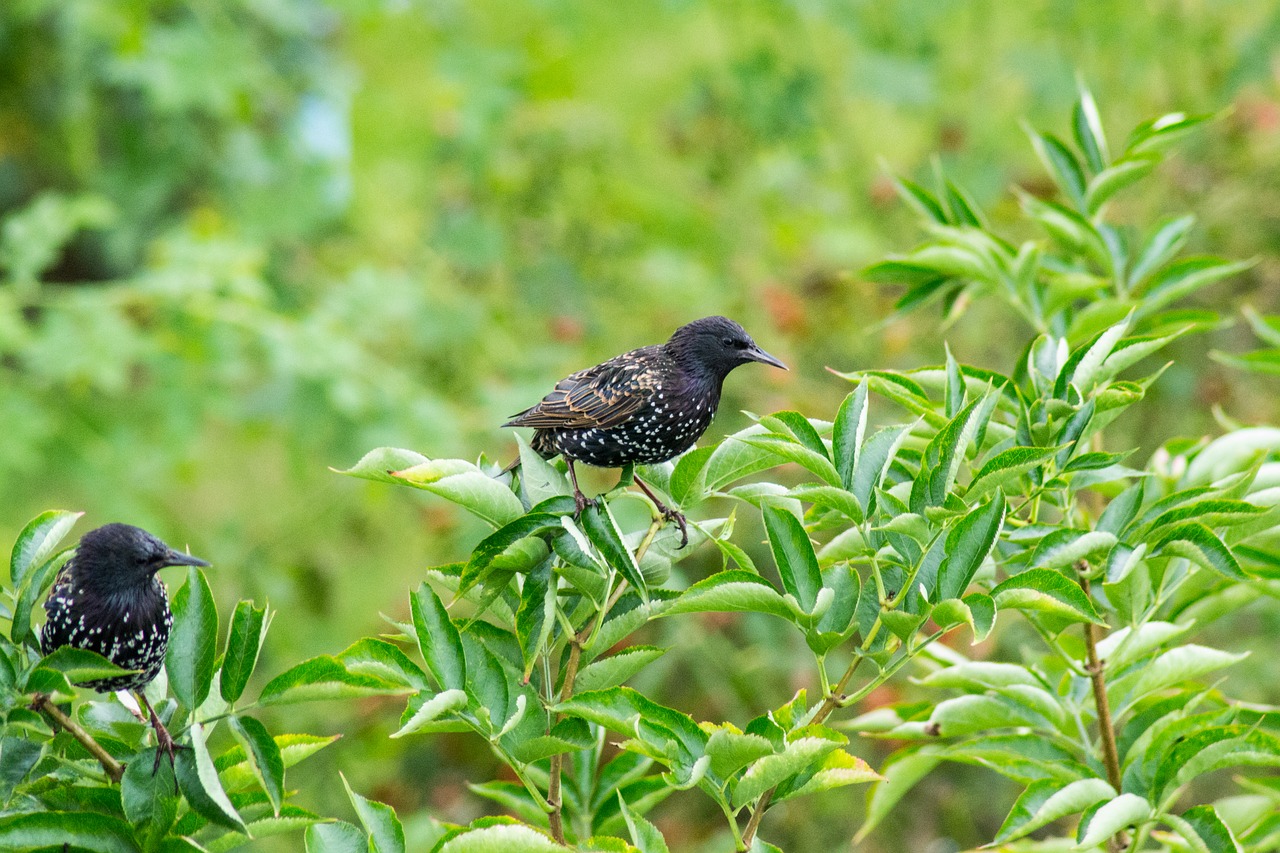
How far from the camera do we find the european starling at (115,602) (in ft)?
6.58

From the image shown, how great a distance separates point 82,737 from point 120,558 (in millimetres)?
511

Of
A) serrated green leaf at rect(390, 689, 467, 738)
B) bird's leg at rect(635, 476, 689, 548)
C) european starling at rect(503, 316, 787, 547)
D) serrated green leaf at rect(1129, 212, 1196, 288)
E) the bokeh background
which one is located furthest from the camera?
the bokeh background

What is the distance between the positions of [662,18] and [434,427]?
339 cm

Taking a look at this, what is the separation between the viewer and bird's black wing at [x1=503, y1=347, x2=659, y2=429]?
2.28 m

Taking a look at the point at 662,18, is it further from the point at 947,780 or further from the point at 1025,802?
the point at 1025,802

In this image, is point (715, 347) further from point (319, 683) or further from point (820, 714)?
point (319, 683)

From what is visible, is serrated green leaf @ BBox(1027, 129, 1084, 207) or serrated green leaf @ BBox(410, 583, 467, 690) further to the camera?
serrated green leaf @ BBox(1027, 129, 1084, 207)

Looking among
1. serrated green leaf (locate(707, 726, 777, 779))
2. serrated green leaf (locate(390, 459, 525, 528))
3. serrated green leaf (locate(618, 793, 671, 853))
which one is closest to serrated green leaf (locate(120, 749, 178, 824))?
serrated green leaf (locate(390, 459, 525, 528))

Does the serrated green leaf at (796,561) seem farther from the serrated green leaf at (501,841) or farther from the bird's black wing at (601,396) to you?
the bird's black wing at (601,396)

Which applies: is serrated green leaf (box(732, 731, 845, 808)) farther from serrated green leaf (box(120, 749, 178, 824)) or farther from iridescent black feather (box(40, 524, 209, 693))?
iridescent black feather (box(40, 524, 209, 693))

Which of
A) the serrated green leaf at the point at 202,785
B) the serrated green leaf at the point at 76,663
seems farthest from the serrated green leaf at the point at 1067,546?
the serrated green leaf at the point at 76,663

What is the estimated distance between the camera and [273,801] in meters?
1.55

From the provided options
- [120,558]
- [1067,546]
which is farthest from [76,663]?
[1067,546]

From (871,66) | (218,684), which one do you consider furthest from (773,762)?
(871,66)
